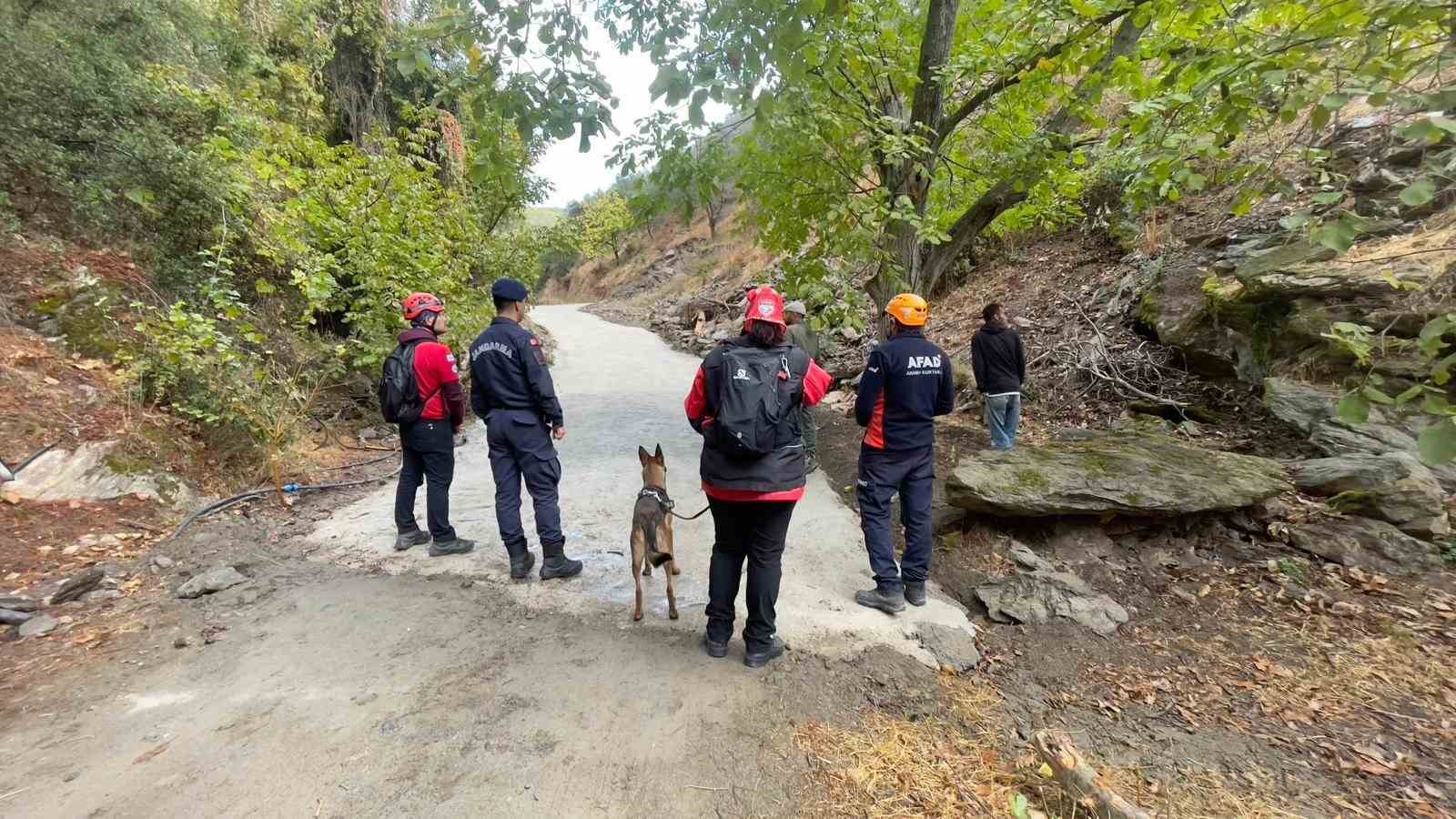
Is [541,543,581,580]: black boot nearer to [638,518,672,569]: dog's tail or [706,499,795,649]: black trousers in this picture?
[638,518,672,569]: dog's tail

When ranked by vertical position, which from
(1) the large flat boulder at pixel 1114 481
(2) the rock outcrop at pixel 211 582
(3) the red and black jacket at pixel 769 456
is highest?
(3) the red and black jacket at pixel 769 456

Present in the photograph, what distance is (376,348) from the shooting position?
7.10m

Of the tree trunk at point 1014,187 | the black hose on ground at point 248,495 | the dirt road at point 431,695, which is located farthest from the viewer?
the tree trunk at point 1014,187

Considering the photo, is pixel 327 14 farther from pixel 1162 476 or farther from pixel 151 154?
pixel 1162 476

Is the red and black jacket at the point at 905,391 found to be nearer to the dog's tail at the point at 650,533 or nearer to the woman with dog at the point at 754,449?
the woman with dog at the point at 754,449

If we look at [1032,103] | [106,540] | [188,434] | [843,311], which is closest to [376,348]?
[188,434]

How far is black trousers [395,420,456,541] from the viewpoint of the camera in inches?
176

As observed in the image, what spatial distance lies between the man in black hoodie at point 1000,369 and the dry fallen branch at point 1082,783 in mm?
4137

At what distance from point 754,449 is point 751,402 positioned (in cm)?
23

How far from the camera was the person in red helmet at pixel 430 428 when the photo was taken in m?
4.39

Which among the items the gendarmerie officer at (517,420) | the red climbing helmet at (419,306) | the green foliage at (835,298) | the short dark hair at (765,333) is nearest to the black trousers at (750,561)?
the short dark hair at (765,333)

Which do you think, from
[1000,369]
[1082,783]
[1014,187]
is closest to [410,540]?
[1082,783]

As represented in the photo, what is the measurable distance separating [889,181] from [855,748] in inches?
198

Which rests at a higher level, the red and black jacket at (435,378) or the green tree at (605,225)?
the green tree at (605,225)
